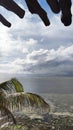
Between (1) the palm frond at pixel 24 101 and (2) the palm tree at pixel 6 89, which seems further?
(2) the palm tree at pixel 6 89

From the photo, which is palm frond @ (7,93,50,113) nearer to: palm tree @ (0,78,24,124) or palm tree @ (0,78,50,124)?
palm tree @ (0,78,50,124)

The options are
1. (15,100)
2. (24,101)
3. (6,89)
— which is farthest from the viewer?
(6,89)

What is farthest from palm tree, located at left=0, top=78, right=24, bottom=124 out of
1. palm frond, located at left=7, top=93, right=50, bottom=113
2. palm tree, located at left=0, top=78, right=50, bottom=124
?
palm frond, located at left=7, top=93, right=50, bottom=113

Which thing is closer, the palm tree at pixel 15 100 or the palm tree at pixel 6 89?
the palm tree at pixel 15 100

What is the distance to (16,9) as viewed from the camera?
1591mm

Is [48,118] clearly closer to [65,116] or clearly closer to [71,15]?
[65,116]

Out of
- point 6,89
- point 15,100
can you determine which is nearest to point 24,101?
point 15,100

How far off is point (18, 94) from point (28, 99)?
0.57 m

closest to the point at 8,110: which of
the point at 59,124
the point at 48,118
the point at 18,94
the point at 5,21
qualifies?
the point at 18,94

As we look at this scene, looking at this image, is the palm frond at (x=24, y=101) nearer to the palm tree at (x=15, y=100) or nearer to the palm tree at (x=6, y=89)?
the palm tree at (x=15, y=100)

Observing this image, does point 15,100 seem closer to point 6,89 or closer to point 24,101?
point 24,101

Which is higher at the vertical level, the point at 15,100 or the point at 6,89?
the point at 6,89

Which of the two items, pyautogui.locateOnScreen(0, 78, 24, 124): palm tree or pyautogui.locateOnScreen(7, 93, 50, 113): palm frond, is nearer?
pyautogui.locateOnScreen(7, 93, 50, 113): palm frond

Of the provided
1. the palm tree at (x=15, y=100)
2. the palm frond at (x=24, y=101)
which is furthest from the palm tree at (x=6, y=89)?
the palm frond at (x=24, y=101)
